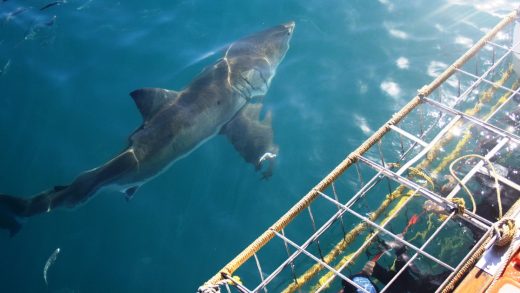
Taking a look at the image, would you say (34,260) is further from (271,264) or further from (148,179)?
(271,264)

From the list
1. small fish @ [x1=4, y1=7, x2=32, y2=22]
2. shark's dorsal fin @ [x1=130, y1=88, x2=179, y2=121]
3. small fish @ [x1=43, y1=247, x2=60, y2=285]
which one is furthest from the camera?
small fish @ [x1=4, y1=7, x2=32, y2=22]

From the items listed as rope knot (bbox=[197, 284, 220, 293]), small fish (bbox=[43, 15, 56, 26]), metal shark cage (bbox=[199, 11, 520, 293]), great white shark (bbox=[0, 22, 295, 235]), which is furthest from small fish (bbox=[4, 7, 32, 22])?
rope knot (bbox=[197, 284, 220, 293])

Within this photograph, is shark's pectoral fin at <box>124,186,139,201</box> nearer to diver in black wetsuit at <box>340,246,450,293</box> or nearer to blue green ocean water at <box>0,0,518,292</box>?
blue green ocean water at <box>0,0,518,292</box>

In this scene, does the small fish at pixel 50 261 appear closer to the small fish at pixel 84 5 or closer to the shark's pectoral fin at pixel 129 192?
the shark's pectoral fin at pixel 129 192

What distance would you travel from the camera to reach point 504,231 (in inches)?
168

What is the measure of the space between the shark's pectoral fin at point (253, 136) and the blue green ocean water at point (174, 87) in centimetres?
15

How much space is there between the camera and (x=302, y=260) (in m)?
6.44

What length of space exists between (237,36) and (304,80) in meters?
2.06

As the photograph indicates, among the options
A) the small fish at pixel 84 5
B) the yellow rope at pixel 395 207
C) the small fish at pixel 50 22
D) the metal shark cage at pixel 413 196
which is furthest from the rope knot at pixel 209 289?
the small fish at pixel 84 5

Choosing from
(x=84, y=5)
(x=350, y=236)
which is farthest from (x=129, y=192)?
(x=84, y=5)

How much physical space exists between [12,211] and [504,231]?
6658 mm

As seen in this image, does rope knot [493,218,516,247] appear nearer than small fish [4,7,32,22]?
Yes

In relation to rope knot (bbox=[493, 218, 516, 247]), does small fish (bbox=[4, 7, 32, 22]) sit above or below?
above

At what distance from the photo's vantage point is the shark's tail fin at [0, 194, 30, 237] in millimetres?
7156
